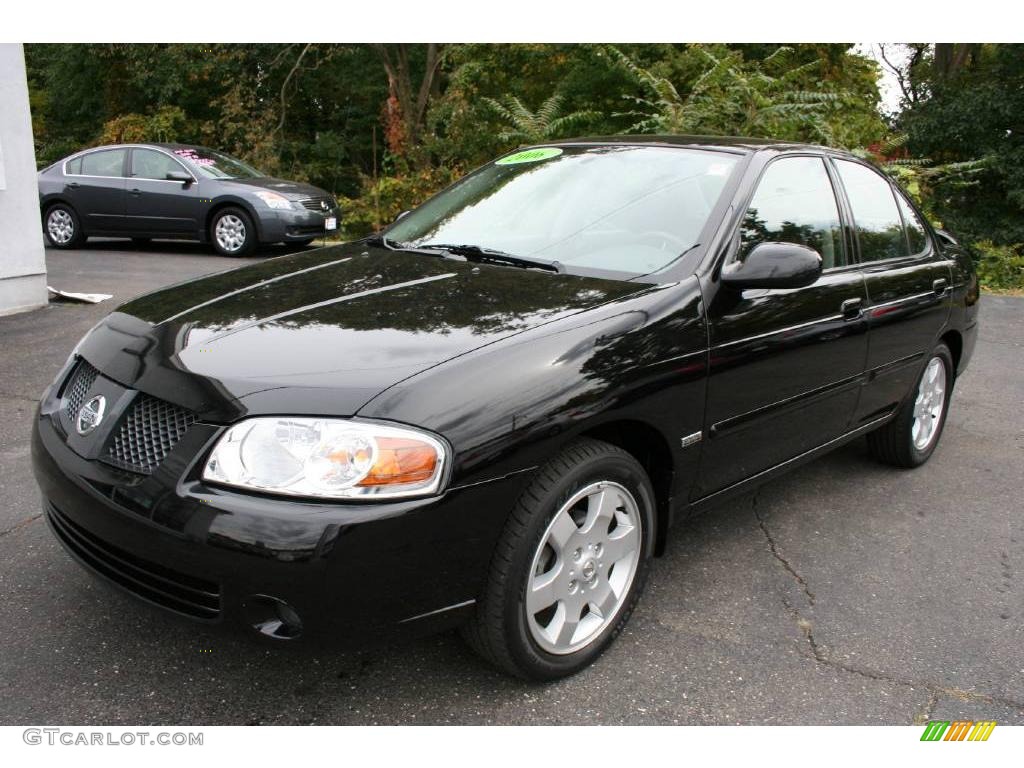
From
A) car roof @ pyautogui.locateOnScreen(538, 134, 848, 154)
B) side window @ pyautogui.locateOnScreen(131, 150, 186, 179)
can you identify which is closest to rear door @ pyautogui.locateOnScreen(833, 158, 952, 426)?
car roof @ pyautogui.locateOnScreen(538, 134, 848, 154)

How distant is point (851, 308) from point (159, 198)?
10.2 m

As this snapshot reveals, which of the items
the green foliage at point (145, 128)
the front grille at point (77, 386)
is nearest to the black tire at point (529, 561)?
the front grille at point (77, 386)

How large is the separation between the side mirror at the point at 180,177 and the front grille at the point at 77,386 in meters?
9.42

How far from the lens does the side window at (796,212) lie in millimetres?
3250

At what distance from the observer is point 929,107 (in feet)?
51.3

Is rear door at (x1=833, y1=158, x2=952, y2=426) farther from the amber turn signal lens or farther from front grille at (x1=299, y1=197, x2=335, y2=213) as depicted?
front grille at (x1=299, y1=197, x2=335, y2=213)

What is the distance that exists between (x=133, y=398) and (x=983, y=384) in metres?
6.01

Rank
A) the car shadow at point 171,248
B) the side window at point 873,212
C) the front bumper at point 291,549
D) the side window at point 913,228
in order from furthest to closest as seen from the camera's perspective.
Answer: the car shadow at point 171,248 → the side window at point 913,228 → the side window at point 873,212 → the front bumper at point 291,549

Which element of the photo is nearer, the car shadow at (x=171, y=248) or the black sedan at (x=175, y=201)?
the black sedan at (x=175, y=201)

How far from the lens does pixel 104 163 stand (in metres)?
11.9

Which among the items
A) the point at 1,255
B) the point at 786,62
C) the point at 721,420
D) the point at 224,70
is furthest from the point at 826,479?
the point at 224,70

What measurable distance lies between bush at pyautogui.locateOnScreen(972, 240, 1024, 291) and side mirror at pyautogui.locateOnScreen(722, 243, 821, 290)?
34.8 ft

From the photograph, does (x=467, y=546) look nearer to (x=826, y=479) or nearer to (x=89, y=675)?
(x=89, y=675)

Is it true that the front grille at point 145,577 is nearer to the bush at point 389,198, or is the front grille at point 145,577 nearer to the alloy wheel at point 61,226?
the alloy wheel at point 61,226
